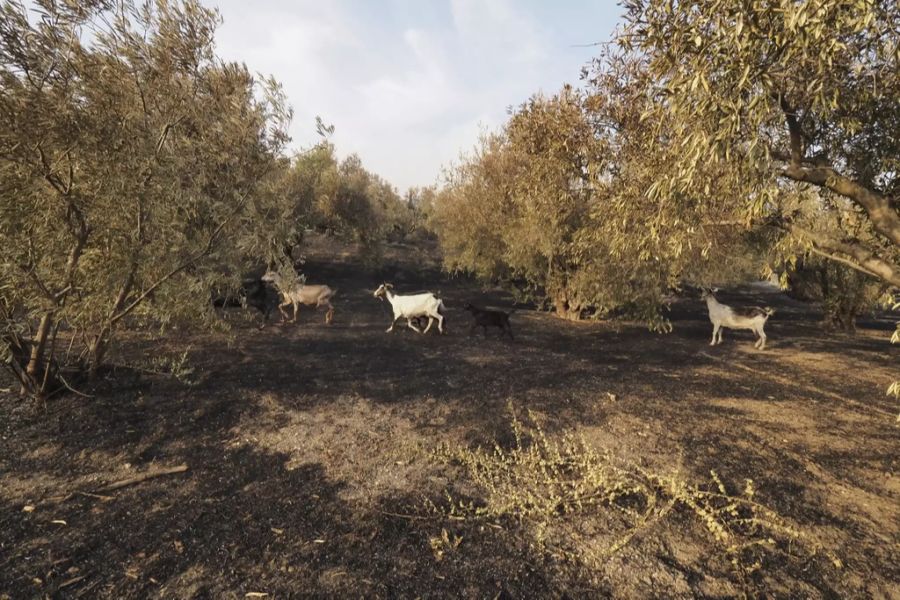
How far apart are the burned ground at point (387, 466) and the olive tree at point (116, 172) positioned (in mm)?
2169

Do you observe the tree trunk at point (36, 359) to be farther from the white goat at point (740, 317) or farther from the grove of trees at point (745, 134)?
the white goat at point (740, 317)

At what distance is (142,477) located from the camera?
598 cm

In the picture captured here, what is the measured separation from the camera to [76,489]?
566 centimetres

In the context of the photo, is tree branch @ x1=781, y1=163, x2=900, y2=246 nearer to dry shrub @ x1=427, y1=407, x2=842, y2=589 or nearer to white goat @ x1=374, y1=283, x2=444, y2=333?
dry shrub @ x1=427, y1=407, x2=842, y2=589


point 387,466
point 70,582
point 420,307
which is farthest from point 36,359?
point 420,307

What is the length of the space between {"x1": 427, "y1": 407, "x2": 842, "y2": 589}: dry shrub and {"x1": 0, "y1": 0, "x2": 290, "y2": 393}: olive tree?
6.56 metres

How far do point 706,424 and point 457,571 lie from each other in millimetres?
6408

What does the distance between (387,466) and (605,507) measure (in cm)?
331

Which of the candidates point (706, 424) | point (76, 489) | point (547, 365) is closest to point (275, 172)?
point (76, 489)

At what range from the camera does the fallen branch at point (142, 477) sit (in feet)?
18.7

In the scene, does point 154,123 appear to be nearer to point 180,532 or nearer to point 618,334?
point 180,532

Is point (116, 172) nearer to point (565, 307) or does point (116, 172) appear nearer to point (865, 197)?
point (865, 197)

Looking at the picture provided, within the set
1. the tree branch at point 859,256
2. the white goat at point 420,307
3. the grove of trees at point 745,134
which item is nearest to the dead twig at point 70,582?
the grove of trees at point 745,134

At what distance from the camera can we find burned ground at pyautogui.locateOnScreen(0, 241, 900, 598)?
4.31m
